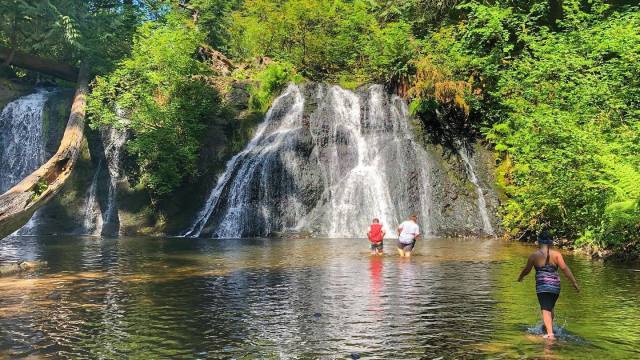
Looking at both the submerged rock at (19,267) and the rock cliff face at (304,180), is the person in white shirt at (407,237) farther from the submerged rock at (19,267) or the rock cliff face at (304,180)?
the submerged rock at (19,267)

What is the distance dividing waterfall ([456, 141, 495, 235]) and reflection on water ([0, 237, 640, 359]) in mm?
9567

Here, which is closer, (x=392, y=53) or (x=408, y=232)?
(x=408, y=232)

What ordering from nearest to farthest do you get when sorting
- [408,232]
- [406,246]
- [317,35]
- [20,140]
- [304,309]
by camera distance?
[304,309] → [408,232] → [406,246] → [20,140] → [317,35]

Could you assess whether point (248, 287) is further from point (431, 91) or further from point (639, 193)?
point (431, 91)

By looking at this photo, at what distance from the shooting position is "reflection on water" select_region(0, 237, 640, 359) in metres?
8.48

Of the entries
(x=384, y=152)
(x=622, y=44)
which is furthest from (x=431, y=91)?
(x=622, y=44)

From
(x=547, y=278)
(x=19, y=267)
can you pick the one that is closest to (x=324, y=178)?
(x=19, y=267)

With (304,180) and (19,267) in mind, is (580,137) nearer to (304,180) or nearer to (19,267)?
(304,180)

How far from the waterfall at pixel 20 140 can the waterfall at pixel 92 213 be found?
4011 mm

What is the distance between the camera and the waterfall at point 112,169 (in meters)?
33.3

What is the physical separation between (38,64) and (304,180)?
19921 mm

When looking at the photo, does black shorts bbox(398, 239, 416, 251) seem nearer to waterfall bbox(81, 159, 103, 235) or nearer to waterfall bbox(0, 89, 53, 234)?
waterfall bbox(81, 159, 103, 235)

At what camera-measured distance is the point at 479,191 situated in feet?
100

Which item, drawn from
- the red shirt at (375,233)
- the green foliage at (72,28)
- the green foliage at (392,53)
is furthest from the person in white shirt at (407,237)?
the green foliage at (72,28)
